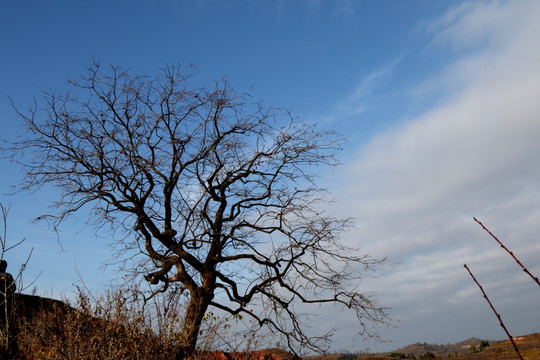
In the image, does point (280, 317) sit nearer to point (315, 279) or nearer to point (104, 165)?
point (315, 279)

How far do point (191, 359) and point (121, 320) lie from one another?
1367 millimetres

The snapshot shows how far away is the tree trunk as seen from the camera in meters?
7.40

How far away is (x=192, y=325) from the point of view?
8125mm

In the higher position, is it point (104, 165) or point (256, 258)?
point (104, 165)

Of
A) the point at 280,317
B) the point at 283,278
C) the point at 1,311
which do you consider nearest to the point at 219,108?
the point at 283,278

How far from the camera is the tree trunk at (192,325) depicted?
7402 millimetres

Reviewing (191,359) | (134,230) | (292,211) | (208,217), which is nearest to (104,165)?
(134,230)

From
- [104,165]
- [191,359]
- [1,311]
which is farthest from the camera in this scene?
[104,165]

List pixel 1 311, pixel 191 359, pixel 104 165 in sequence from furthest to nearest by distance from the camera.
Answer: pixel 104 165 → pixel 1 311 → pixel 191 359

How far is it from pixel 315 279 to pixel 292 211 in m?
1.69

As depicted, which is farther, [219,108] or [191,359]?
[219,108]

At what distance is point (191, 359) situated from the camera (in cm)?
721

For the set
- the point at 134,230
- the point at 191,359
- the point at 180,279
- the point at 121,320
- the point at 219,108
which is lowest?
the point at 191,359

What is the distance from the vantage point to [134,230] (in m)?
10.8
